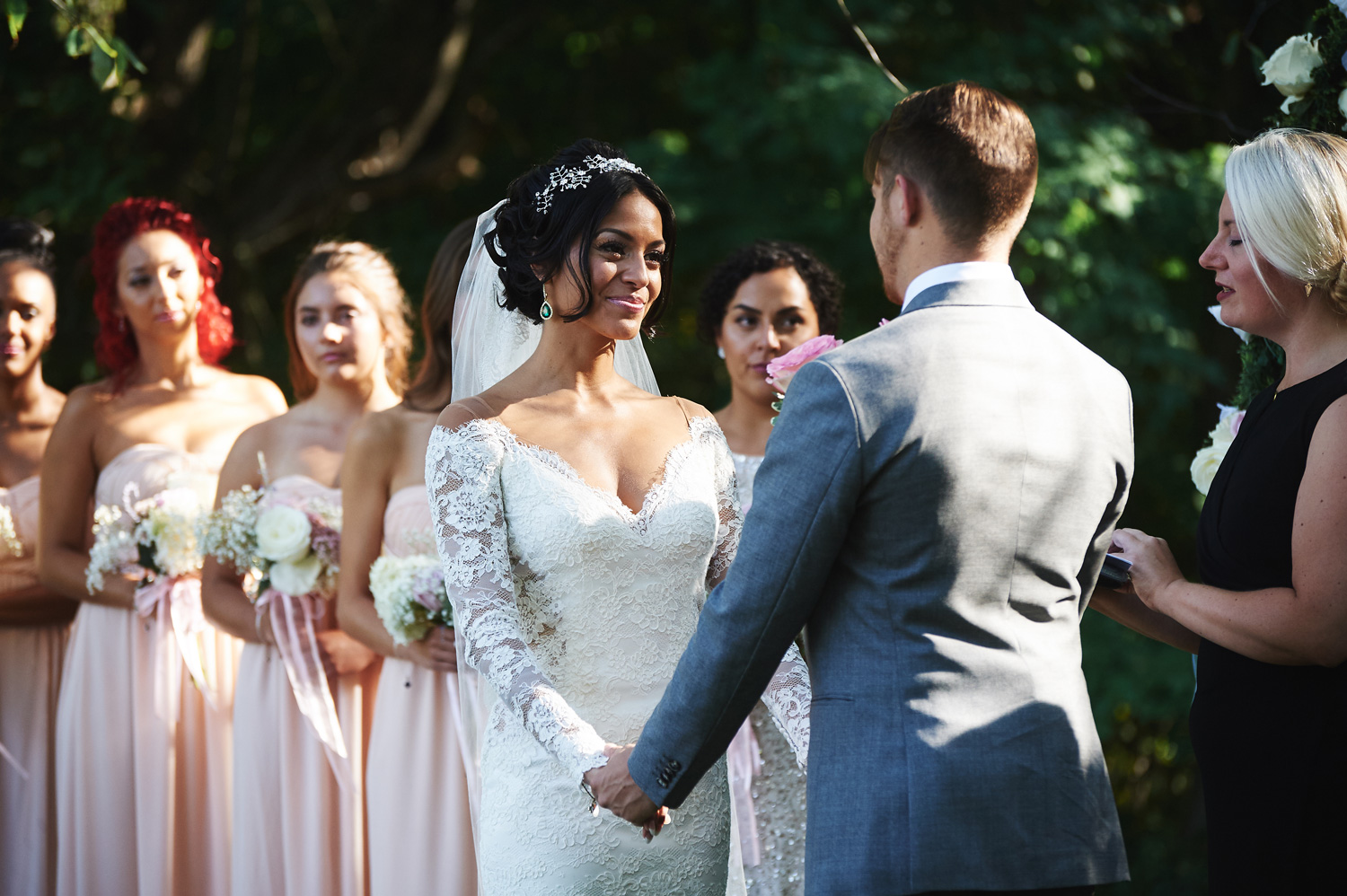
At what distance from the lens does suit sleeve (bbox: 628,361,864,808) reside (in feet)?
6.56

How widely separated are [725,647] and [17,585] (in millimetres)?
4163

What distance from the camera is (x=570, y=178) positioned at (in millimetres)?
2828

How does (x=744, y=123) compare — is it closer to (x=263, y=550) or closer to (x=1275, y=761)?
(x=263, y=550)

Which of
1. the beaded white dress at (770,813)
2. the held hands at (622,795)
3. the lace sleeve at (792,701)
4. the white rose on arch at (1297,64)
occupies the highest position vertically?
the white rose on arch at (1297,64)

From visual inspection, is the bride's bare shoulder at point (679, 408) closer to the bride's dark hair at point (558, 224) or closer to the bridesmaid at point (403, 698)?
the bride's dark hair at point (558, 224)

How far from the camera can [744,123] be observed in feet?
24.0

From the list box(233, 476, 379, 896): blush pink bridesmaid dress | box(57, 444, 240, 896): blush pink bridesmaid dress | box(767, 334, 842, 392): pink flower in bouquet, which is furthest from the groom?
box(57, 444, 240, 896): blush pink bridesmaid dress

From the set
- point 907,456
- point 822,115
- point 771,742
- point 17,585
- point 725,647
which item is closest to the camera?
point 907,456

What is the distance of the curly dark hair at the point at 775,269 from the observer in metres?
4.68

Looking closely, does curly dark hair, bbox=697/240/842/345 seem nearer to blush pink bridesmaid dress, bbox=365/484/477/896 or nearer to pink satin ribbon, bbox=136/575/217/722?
blush pink bridesmaid dress, bbox=365/484/477/896

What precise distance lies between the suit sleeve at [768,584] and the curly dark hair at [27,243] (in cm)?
430

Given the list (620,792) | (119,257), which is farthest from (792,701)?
(119,257)

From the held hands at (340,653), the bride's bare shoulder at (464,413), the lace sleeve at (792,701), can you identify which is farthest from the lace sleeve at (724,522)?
the held hands at (340,653)

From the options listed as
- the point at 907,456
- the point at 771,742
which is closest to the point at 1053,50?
the point at 771,742
